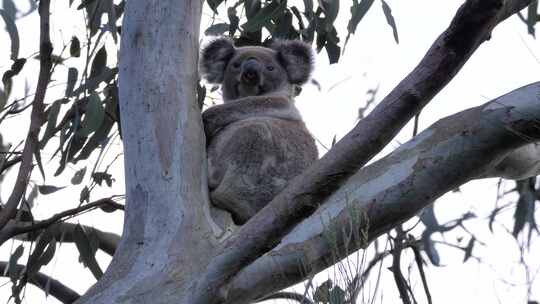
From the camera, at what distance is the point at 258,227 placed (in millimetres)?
2209

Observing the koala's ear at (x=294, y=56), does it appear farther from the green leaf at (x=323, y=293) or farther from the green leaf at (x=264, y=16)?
the green leaf at (x=323, y=293)

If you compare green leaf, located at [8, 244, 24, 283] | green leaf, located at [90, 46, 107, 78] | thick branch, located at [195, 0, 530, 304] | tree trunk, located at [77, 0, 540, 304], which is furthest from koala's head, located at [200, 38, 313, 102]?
thick branch, located at [195, 0, 530, 304]

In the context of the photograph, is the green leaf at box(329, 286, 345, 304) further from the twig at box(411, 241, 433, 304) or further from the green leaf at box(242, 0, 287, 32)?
the green leaf at box(242, 0, 287, 32)

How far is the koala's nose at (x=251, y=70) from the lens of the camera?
416 centimetres

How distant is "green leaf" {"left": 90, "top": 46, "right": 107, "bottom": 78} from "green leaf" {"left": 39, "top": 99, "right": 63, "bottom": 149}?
11.0 inches

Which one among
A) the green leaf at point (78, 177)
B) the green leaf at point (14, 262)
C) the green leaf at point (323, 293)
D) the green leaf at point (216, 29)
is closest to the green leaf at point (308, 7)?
the green leaf at point (216, 29)

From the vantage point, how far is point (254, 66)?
164 inches

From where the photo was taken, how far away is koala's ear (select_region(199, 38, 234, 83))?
4.34m

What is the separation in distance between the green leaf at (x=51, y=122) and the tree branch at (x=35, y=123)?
276mm

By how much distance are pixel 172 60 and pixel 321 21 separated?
135 centimetres

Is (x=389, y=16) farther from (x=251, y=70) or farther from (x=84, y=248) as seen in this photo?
(x=84, y=248)

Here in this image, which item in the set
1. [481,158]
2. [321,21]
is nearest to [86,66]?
[321,21]

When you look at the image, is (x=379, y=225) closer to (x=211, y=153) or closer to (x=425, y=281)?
(x=425, y=281)

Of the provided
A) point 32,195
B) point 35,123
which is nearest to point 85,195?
point 32,195
